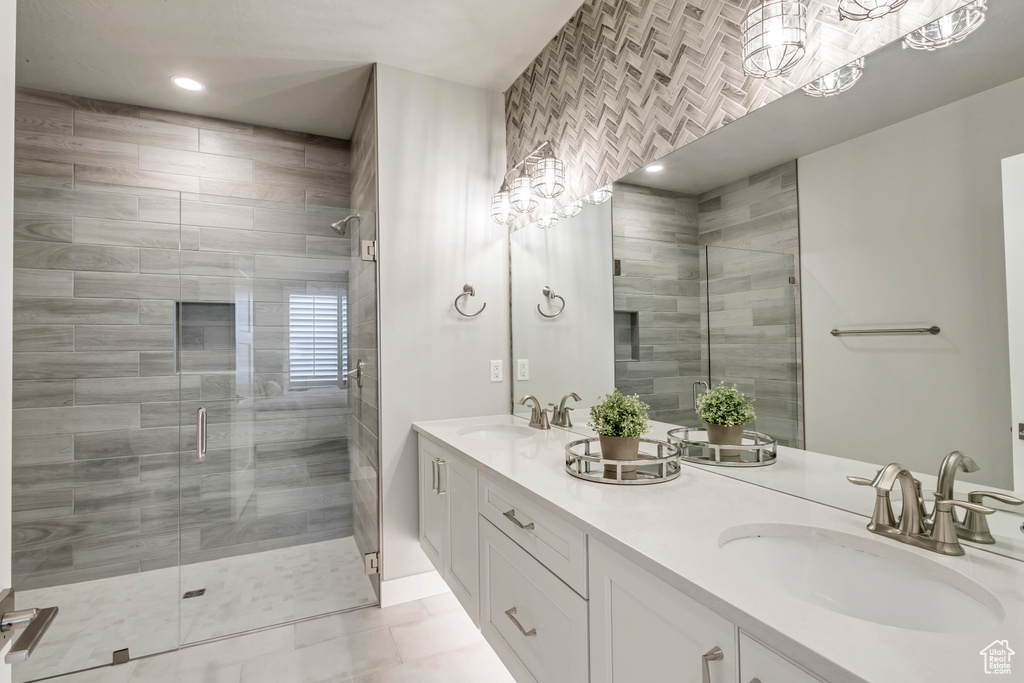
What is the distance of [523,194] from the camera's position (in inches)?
89.7

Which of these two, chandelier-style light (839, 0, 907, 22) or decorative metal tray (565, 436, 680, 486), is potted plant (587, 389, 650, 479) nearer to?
decorative metal tray (565, 436, 680, 486)

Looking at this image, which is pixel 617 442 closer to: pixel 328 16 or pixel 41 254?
pixel 328 16

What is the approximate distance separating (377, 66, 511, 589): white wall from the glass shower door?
0.19 metres

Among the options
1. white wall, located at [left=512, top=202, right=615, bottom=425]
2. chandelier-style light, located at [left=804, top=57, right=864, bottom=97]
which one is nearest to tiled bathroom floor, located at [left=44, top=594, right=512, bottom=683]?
white wall, located at [left=512, top=202, right=615, bottom=425]

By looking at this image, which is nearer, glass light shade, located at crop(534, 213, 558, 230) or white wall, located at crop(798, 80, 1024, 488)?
white wall, located at crop(798, 80, 1024, 488)

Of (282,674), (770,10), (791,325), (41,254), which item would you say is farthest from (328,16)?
(282,674)

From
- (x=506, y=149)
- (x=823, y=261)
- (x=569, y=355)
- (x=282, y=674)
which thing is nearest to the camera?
(x=823, y=261)

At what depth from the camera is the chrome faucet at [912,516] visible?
83 centimetres

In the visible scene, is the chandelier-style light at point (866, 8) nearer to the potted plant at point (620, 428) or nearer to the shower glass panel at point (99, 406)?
the potted plant at point (620, 428)

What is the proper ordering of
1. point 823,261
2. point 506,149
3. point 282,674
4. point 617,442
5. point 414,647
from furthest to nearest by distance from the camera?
point 506,149
point 414,647
point 282,674
point 617,442
point 823,261

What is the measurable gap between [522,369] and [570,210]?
85 centimetres

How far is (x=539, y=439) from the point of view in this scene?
2.01 metres

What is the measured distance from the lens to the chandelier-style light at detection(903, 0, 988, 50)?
88 centimetres

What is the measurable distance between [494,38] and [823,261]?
178cm
